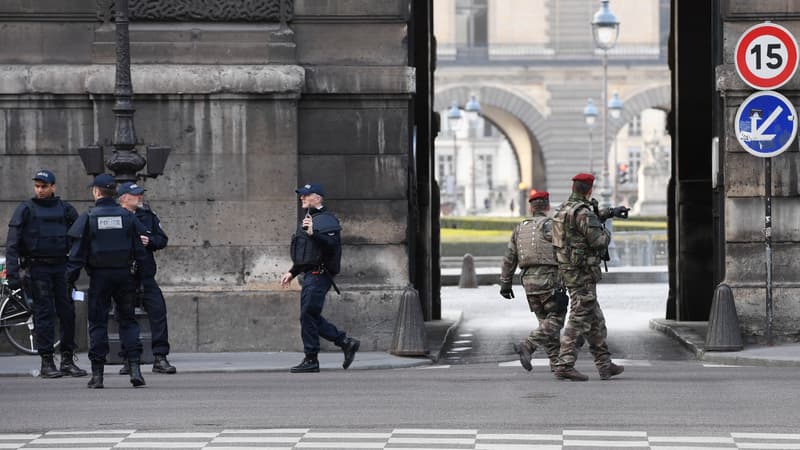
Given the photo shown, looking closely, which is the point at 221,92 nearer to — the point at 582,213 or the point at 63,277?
the point at 63,277

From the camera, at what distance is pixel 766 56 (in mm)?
18781

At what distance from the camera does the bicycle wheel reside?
19172 millimetres

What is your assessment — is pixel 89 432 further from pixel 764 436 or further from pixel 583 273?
pixel 583 273

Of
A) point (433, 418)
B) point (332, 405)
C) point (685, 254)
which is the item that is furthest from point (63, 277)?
point (685, 254)

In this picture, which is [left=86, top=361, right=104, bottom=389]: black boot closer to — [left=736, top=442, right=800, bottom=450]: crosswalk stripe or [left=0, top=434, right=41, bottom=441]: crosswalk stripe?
[left=0, top=434, right=41, bottom=441]: crosswalk stripe

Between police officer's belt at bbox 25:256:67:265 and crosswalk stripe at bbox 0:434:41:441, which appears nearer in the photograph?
crosswalk stripe at bbox 0:434:41:441

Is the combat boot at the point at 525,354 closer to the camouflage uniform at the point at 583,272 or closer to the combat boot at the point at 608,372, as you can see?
the camouflage uniform at the point at 583,272

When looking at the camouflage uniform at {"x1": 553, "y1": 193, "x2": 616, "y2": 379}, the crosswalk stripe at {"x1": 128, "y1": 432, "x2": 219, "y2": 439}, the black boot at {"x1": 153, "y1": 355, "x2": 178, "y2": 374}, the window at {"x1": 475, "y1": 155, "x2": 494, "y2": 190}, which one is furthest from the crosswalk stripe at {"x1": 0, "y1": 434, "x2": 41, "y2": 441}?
the window at {"x1": 475, "y1": 155, "x2": 494, "y2": 190}

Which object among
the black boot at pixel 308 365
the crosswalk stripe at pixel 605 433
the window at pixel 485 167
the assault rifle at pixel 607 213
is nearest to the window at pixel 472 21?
the window at pixel 485 167

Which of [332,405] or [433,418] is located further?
[332,405]

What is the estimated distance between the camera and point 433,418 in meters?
13.1

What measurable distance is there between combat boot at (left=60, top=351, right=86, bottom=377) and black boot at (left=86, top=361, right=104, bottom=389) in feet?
4.33

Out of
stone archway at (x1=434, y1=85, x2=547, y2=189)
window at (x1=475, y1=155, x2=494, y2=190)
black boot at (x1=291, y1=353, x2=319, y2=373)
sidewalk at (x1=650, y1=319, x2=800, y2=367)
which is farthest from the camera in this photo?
window at (x1=475, y1=155, x2=494, y2=190)

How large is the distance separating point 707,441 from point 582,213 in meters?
4.64
